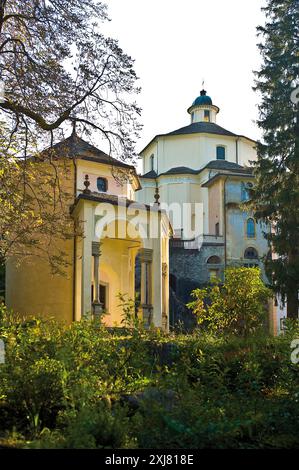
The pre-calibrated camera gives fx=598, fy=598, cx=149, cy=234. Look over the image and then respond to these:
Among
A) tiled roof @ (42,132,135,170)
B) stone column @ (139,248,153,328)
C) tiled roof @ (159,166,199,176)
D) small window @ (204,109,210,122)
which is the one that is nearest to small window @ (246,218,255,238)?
tiled roof @ (159,166,199,176)

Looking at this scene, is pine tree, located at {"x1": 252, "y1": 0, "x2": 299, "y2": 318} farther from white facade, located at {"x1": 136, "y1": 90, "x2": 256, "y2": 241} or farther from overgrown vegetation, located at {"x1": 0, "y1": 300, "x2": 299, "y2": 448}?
white facade, located at {"x1": 136, "y1": 90, "x2": 256, "y2": 241}

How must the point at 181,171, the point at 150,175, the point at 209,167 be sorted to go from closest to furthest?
the point at 209,167 → the point at 181,171 → the point at 150,175

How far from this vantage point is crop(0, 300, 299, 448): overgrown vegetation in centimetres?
579

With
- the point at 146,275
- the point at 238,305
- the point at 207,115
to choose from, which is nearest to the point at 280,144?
the point at 146,275

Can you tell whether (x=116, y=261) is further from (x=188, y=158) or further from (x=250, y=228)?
(x=188, y=158)

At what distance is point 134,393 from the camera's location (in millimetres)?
7871

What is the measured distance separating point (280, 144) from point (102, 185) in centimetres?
809

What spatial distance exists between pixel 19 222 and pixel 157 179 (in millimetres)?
35636

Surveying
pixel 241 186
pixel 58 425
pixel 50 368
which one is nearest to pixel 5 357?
pixel 50 368

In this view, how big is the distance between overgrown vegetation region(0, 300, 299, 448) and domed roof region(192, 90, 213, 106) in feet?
146

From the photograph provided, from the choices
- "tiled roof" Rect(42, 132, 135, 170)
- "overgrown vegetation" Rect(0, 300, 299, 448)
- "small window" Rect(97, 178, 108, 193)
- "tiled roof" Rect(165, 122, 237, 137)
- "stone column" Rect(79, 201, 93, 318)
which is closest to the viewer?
"overgrown vegetation" Rect(0, 300, 299, 448)

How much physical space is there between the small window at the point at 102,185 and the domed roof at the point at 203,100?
28.0 meters

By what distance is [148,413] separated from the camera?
20.4 feet
